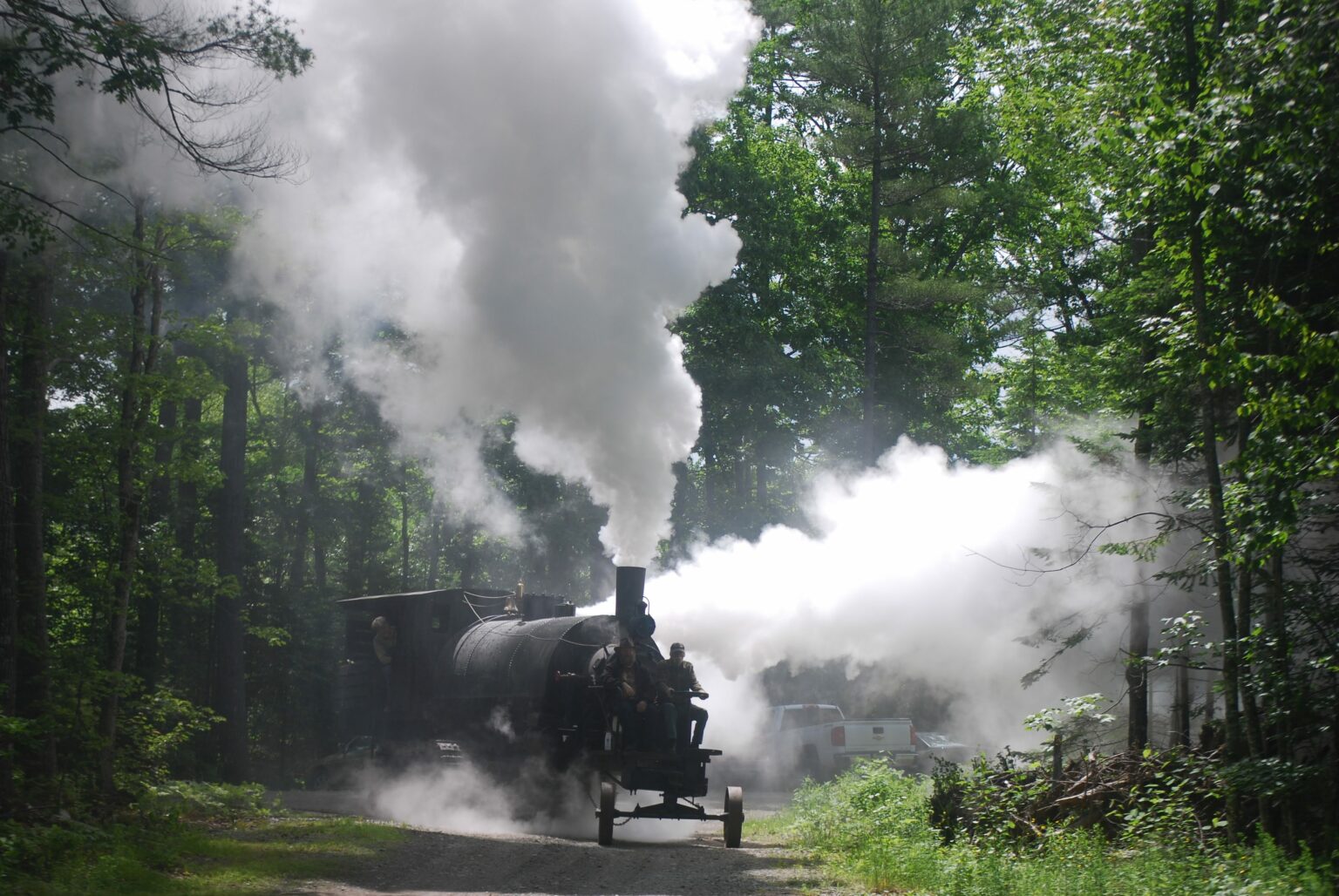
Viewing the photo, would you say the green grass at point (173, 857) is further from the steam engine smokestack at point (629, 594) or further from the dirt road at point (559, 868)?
the steam engine smokestack at point (629, 594)

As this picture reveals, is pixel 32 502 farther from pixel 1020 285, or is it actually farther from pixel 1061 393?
pixel 1020 285

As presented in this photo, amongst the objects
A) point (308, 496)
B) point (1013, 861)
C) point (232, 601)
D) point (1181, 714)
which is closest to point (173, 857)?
point (1013, 861)

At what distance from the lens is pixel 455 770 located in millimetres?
16359

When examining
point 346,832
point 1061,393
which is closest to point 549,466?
point 346,832

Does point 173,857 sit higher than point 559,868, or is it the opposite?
point 173,857

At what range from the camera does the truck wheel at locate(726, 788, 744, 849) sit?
43.3 ft

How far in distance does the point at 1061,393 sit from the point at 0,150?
1989cm

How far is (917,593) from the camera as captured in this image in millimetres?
19516

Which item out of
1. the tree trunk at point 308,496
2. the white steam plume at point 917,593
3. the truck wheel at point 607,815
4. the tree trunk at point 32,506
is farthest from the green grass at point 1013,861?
the tree trunk at point 308,496

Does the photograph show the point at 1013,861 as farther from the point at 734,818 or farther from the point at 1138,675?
the point at 734,818

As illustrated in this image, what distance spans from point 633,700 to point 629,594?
145 centimetres

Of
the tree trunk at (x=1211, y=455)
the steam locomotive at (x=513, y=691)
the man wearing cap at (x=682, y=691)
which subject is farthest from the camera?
the man wearing cap at (x=682, y=691)

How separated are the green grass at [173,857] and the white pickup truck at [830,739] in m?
12.5

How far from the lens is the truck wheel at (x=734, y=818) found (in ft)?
43.3
